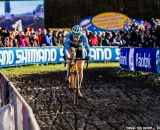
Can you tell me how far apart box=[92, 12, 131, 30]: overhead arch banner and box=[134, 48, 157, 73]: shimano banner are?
22072 millimetres

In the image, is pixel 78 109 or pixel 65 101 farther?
pixel 65 101

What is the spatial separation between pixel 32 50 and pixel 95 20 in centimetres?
1554

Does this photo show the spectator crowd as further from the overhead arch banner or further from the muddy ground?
the overhead arch banner

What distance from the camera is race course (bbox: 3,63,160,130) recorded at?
1025 cm

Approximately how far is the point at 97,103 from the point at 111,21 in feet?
102

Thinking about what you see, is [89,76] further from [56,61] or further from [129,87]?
[56,61]

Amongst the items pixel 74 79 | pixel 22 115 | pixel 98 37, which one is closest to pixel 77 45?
pixel 74 79

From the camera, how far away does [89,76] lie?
72.5 ft

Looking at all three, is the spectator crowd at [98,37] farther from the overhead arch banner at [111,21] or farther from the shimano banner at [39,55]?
the overhead arch banner at [111,21]

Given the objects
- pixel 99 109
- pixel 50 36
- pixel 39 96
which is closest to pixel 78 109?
pixel 99 109

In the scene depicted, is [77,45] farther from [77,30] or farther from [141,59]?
[141,59]

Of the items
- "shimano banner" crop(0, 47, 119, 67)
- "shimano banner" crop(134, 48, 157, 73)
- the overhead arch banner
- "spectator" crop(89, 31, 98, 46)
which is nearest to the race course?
"shimano banner" crop(134, 48, 157, 73)

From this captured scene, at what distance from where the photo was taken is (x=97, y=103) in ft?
43.8

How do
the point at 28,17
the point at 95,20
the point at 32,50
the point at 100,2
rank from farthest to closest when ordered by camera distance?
the point at 100,2 < the point at 95,20 < the point at 28,17 < the point at 32,50
